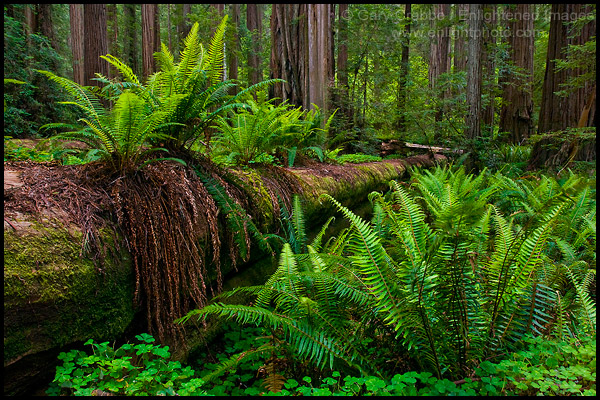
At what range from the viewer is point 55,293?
130 cm

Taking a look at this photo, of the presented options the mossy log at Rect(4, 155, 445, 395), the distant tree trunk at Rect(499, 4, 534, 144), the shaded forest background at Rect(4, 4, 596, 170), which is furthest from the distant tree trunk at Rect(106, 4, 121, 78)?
the mossy log at Rect(4, 155, 445, 395)

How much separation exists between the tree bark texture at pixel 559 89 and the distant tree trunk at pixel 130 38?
18.0 m

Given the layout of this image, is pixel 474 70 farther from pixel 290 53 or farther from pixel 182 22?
pixel 182 22

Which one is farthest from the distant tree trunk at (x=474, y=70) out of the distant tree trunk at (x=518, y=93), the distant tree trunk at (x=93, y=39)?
the distant tree trunk at (x=93, y=39)

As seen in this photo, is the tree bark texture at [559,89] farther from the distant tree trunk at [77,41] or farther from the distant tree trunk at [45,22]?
the distant tree trunk at [45,22]

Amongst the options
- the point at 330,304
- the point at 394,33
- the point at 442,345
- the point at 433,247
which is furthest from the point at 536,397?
the point at 394,33

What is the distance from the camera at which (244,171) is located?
A: 116 inches

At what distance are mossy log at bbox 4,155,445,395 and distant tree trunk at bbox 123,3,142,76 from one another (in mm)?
19343

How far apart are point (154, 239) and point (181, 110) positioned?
3.36ft

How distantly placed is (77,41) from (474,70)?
1053 centimetres

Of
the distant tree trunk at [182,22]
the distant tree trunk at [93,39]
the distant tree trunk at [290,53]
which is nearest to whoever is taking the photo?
the distant tree trunk at [290,53]

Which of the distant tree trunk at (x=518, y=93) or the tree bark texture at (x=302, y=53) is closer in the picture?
the tree bark texture at (x=302, y=53)

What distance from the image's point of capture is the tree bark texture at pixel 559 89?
6566 mm

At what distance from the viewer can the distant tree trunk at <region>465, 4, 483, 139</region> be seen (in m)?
7.30
